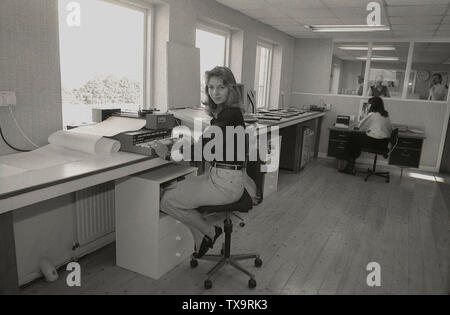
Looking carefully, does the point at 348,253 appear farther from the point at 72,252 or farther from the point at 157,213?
the point at 72,252

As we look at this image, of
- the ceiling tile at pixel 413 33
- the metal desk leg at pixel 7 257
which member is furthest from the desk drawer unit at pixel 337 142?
the metal desk leg at pixel 7 257

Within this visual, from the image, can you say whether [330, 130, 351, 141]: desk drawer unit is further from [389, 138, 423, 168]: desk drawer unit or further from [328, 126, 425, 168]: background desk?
[389, 138, 423, 168]: desk drawer unit

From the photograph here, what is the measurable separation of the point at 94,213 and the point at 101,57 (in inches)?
53.1

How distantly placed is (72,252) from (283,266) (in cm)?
152

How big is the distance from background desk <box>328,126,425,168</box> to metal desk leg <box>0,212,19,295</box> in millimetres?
5111

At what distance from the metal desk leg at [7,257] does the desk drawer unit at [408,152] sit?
5684 millimetres

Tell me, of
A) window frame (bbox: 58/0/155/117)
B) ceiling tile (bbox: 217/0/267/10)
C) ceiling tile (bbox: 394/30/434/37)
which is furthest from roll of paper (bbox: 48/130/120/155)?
ceiling tile (bbox: 394/30/434/37)

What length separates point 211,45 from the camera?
450cm

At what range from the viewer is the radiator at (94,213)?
244 centimetres

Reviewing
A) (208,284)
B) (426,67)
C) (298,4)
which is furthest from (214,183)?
(426,67)

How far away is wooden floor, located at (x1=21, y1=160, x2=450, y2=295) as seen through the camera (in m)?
2.27

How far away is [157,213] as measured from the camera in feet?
7.23
